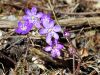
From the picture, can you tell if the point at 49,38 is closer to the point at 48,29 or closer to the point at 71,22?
the point at 48,29

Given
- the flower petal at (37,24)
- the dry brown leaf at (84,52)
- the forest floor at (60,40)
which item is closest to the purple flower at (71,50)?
the forest floor at (60,40)

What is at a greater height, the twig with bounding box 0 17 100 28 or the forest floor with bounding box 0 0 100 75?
the twig with bounding box 0 17 100 28

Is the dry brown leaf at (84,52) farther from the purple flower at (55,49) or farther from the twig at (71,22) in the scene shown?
the twig at (71,22)

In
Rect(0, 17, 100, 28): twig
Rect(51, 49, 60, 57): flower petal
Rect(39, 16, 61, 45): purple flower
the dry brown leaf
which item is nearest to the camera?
Rect(39, 16, 61, 45): purple flower

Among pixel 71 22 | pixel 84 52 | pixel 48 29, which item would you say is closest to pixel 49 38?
pixel 48 29

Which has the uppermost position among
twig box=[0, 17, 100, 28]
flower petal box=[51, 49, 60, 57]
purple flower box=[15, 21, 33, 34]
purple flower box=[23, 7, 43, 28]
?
purple flower box=[23, 7, 43, 28]

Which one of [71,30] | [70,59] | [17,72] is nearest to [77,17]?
[71,30]

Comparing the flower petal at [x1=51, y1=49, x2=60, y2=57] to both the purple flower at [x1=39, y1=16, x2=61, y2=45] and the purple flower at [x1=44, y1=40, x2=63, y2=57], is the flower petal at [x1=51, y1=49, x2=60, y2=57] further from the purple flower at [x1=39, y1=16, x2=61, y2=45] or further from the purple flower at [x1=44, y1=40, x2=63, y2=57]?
the purple flower at [x1=39, y1=16, x2=61, y2=45]

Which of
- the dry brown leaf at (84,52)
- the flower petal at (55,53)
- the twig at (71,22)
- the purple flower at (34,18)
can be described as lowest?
the dry brown leaf at (84,52)

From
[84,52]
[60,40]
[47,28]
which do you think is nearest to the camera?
[47,28]

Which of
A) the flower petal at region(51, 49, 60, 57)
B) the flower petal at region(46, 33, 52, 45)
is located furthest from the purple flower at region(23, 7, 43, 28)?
the flower petal at region(51, 49, 60, 57)

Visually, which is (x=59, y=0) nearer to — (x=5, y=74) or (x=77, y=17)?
(x=77, y=17)
